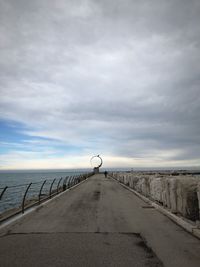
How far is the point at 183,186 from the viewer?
9977 millimetres

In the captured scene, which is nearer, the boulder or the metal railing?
the boulder

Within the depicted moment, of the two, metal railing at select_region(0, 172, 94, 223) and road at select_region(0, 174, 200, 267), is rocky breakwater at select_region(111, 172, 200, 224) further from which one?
metal railing at select_region(0, 172, 94, 223)

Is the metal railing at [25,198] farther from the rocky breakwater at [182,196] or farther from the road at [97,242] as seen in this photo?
the rocky breakwater at [182,196]

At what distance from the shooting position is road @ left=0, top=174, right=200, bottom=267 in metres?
5.62

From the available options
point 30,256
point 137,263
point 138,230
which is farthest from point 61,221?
point 137,263

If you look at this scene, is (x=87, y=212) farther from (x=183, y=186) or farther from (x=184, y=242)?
(x=184, y=242)

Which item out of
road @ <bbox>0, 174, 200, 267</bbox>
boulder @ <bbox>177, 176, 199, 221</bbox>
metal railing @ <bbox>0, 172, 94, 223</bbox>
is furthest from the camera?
metal railing @ <bbox>0, 172, 94, 223</bbox>

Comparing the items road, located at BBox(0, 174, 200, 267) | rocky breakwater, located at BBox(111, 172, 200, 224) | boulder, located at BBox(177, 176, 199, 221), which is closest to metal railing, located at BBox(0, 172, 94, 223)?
road, located at BBox(0, 174, 200, 267)

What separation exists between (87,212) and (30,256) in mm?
6390

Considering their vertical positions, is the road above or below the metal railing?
below

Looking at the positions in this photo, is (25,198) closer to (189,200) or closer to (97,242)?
(189,200)

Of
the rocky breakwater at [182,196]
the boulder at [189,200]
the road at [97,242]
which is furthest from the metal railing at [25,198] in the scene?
the boulder at [189,200]

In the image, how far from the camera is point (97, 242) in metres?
7.00

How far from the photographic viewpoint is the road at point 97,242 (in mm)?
5625
